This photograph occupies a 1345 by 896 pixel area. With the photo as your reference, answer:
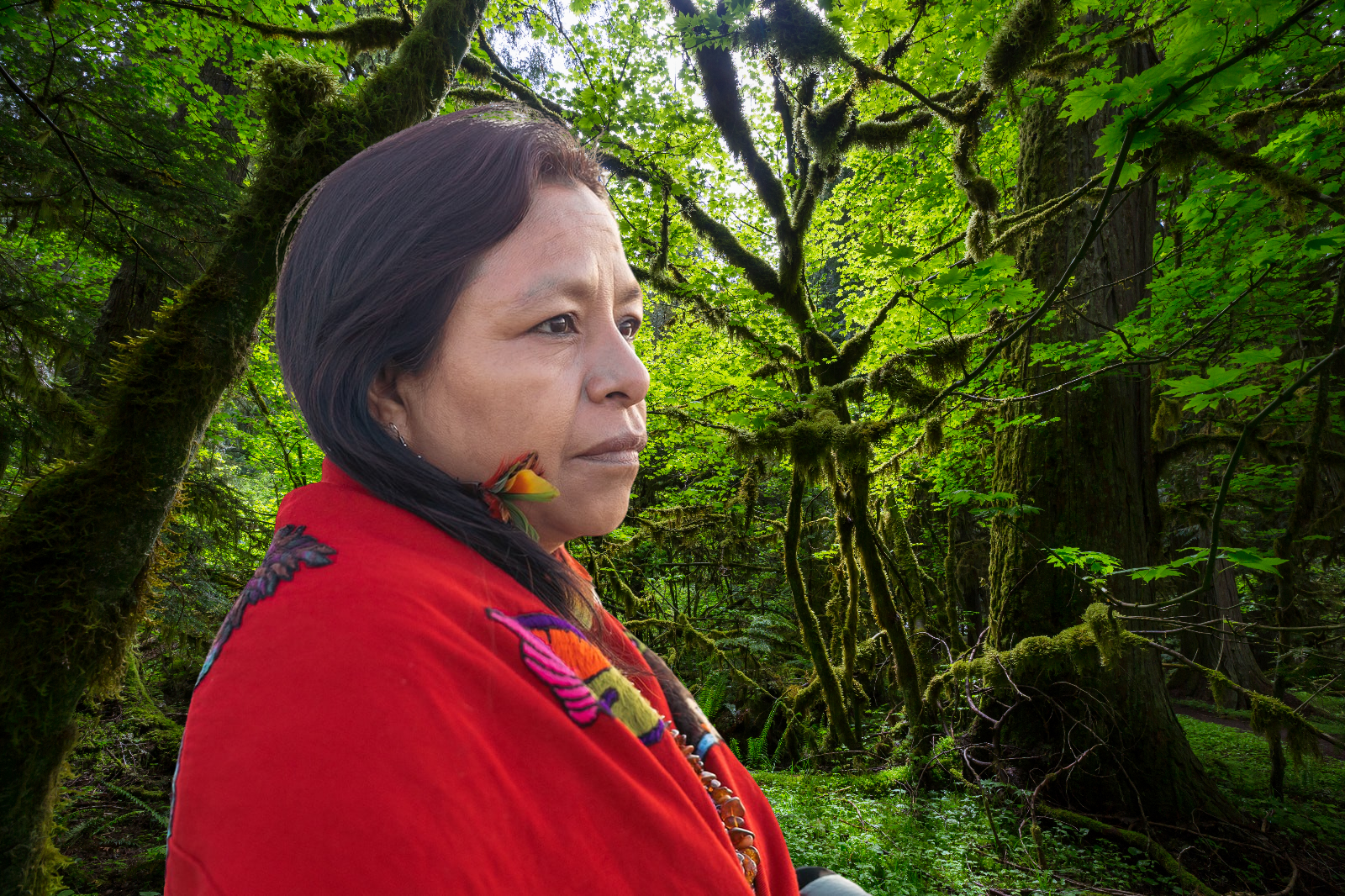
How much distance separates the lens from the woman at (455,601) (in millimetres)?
569

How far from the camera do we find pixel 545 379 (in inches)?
40.6

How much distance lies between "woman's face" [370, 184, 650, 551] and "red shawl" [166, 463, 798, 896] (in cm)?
18

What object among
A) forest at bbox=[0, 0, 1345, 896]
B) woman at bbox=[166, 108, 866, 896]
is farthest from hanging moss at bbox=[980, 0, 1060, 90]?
woman at bbox=[166, 108, 866, 896]

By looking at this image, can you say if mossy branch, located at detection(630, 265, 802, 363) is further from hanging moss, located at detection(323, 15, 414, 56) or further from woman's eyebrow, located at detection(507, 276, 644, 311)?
woman's eyebrow, located at detection(507, 276, 644, 311)

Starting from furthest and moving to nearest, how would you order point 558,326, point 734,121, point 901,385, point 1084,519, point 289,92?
point 734,121, point 1084,519, point 901,385, point 289,92, point 558,326

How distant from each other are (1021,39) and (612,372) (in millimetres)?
4359

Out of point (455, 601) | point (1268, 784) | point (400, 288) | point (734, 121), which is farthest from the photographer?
point (1268, 784)

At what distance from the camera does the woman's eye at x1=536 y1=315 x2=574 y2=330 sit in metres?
1.05

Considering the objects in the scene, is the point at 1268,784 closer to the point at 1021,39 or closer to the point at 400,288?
the point at 1021,39

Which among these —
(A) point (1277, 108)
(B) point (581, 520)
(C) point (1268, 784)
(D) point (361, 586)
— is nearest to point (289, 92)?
(B) point (581, 520)

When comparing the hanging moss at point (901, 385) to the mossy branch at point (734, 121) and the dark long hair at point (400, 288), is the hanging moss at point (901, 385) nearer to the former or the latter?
the mossy branch at point (734, 121)

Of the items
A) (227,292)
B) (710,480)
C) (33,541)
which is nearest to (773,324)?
(710,480)

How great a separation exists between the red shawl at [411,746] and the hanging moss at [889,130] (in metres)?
6.76

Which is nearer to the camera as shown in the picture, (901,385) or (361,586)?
(361,586)
